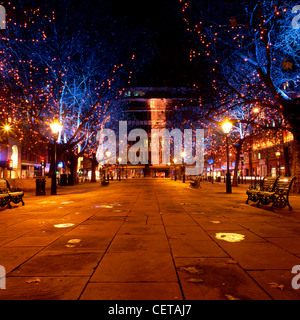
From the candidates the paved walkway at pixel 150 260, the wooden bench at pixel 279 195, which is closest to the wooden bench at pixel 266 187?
the wooden bench at pixel 279 195

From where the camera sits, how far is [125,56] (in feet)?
68.8

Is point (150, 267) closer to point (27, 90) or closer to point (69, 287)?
point (69, 287)

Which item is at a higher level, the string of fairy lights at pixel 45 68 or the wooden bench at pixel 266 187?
the string of fairy lights at pixel 45 68

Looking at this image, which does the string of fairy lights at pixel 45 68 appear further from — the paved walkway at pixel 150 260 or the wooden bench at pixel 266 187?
the paved walkway at pixel 150 260

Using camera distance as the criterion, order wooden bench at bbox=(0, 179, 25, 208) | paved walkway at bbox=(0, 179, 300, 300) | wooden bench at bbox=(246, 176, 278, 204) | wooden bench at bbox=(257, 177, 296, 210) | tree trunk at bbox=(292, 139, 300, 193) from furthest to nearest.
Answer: tree trunk at bbox=(292, 139, 300, 193)
wooden bench at bbox=(0, 179, 25, 208)
wooden bench at bbox=(246, 176, 278, 204)
wooden bench at bbox=(257, 177, 296, 210)
paved walkway at bbox=(0, 179, 300, 300)

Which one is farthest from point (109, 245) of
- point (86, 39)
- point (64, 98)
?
point (64, 98)

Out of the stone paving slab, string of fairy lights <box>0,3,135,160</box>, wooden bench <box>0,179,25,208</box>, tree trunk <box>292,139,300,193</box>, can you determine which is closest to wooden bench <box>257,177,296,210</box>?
tree trunk <box>292,139,300,193</box>

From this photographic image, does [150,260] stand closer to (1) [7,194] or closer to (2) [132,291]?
(2) [132,291]

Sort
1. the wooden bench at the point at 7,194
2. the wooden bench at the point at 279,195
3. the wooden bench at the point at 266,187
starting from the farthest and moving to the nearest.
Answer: the wooden bench at the point at 7,194
the wooden bench at the point at 266,187
the wooden bench at the point at 279,195

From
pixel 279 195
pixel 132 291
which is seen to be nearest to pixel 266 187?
pixel 279 195

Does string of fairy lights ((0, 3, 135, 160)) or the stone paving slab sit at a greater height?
string of fairy lights ((0, 3, 135, 160))

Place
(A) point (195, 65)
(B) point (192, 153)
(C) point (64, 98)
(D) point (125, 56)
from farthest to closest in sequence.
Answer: (B) point (192, 153) → (C) point (64, 98) → (D) point (125, 56) → (A) point (195, 65)

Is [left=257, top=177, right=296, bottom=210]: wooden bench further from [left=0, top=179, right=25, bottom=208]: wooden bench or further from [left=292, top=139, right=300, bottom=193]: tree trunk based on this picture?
[left=0, top=179, right=25, bottom=208]: wooden bench
